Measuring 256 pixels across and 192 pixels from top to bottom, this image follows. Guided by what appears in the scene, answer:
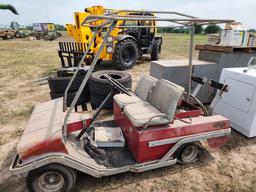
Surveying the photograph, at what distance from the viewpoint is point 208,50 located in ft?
13.1

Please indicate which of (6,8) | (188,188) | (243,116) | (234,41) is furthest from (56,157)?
(234,41)

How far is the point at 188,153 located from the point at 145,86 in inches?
41.1

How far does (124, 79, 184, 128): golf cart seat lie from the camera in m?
1.98

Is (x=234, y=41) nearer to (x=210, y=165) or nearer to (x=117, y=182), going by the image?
(x=210, y=165)

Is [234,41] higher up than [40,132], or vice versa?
[234,41]

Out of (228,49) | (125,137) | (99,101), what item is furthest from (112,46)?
(125,137)

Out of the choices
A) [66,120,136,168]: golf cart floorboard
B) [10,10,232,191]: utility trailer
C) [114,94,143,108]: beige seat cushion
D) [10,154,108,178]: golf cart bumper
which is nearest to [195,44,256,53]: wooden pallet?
[10,10,232,191]: utility trailer

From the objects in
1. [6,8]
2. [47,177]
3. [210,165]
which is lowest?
[210,165]

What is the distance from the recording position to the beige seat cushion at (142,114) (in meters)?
1.96

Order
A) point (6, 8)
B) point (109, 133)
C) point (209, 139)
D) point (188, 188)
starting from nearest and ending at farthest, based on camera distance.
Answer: point (6, 8), point (188, 188), point (209, 139), point (109, 133)

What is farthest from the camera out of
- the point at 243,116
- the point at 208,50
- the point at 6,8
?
the point at 208,50

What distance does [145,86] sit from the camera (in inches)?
103

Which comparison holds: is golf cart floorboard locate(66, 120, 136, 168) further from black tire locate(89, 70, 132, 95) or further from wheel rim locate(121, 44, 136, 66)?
wheel rim locate(121, 44, 136, 66)

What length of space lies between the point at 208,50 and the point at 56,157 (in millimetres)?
3632
